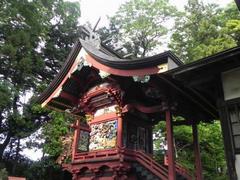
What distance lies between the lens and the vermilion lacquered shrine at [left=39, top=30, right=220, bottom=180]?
324 inches

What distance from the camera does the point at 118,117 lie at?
957 cm

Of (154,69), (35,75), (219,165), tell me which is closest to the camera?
(154,69)

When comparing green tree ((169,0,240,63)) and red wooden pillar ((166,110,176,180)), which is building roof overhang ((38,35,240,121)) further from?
green tree ((169,0,240,63))

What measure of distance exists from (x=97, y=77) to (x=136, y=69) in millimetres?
2832

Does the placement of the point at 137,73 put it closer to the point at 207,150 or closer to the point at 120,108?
the point at 120,108

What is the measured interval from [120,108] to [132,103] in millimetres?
451

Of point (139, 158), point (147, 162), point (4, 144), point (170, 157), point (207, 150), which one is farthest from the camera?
point (4, 144)

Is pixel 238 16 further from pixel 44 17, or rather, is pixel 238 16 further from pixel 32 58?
pixel 32 58

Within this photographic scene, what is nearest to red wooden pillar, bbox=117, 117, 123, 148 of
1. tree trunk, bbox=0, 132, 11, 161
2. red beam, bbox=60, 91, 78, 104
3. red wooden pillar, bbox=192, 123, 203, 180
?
red wooden pillar, bbox=192, 123, 203, 180

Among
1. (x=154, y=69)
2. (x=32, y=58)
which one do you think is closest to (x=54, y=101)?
(x=154, y=69)

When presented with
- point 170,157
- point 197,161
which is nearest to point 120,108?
point 170,157

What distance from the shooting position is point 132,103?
9555mm

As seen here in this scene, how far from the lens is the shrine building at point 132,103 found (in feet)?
19.3

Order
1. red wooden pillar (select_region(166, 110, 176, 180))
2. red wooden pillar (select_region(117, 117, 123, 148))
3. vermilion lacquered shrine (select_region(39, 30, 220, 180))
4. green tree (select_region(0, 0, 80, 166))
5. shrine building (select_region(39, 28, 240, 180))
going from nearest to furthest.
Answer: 1. shrine building (select_region(39, 28, 240, 180))
2. red wooden pillar (select_region(166, 110, 176, 180))
3. vermilion lacquered shrine (select_region(39, 30, 220, 180))
4. red wooden pillar (select_region(117, 117, 123, 148))
5. green tree (select_region(0, 0, 80, 166))
